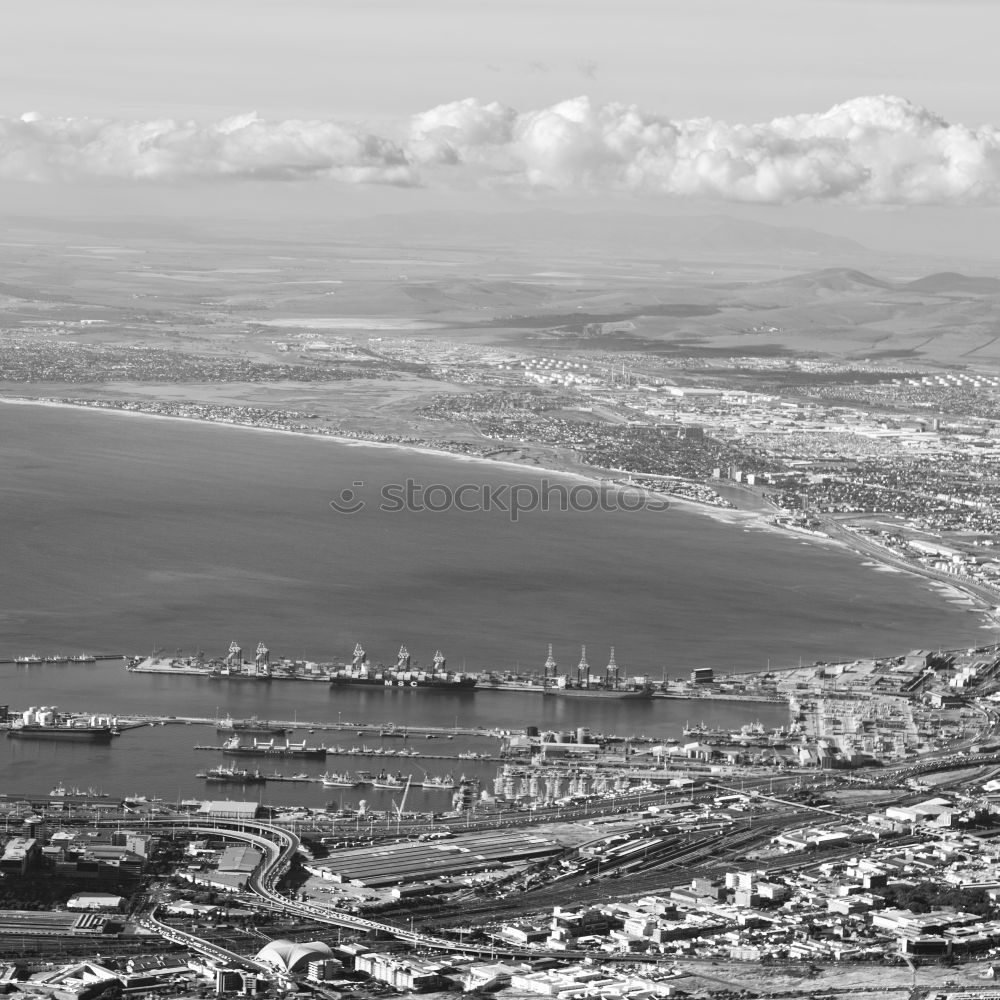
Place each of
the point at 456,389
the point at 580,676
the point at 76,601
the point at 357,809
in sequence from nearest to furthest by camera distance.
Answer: the point at 357,809 → the point at 580,676 → the point at 76,601 → the point at 456,389

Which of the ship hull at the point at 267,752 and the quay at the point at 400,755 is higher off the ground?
the ship hull at the point at 267,752

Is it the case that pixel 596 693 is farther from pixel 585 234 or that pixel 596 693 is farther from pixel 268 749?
pixel 585 234

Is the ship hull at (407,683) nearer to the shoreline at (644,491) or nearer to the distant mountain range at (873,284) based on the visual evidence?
the shoreline at (644,491)

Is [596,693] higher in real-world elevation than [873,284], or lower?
lower

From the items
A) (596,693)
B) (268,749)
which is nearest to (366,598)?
(596,693)

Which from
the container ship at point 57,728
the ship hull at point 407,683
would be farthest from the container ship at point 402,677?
the container ship at point 57,728

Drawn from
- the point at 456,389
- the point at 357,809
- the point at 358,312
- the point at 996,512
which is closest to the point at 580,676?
the point at 357,809

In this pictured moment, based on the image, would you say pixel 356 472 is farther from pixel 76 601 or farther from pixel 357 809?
pixel 357 809

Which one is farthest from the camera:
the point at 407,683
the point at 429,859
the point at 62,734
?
the point at 407,683
